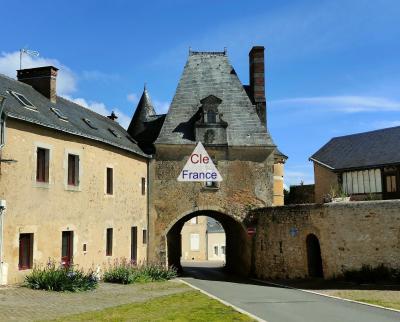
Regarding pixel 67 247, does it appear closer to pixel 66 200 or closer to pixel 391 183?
pixel 66 200

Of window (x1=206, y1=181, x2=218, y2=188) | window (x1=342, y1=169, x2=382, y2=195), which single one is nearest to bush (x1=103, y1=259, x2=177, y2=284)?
window (x1=206, y1=181, x2=218, y2=188)

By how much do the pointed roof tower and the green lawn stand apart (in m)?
11.6

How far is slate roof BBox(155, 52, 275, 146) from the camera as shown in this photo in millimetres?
22734

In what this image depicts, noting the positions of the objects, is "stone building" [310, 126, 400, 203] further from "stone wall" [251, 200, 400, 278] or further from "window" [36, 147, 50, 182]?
"window" [36, 147, 50, 182]

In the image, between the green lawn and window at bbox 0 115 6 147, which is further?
window at bbox 0 115 6 147

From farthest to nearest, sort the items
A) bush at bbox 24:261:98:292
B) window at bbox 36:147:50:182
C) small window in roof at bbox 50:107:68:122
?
small window in roof at bbox 50:107:68:122, window at bbox 36:147:50:182, bush at bbox 24:261:98:292

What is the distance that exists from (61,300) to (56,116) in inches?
274

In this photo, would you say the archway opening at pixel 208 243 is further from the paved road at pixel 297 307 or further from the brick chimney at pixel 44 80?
the brick chimney at pixel 44 80

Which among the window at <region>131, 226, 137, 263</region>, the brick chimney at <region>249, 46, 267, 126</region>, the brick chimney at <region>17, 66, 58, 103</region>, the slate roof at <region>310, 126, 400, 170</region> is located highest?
the brick chimney at <region>249, 46, 267, 126</region>

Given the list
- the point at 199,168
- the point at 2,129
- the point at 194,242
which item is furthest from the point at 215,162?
the point at 194,242

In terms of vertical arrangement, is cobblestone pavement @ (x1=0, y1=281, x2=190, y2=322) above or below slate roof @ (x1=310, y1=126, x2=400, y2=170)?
below

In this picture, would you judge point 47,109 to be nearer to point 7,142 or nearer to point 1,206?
point 7,142

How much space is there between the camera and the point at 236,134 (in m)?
22.8

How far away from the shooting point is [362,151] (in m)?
23.1
